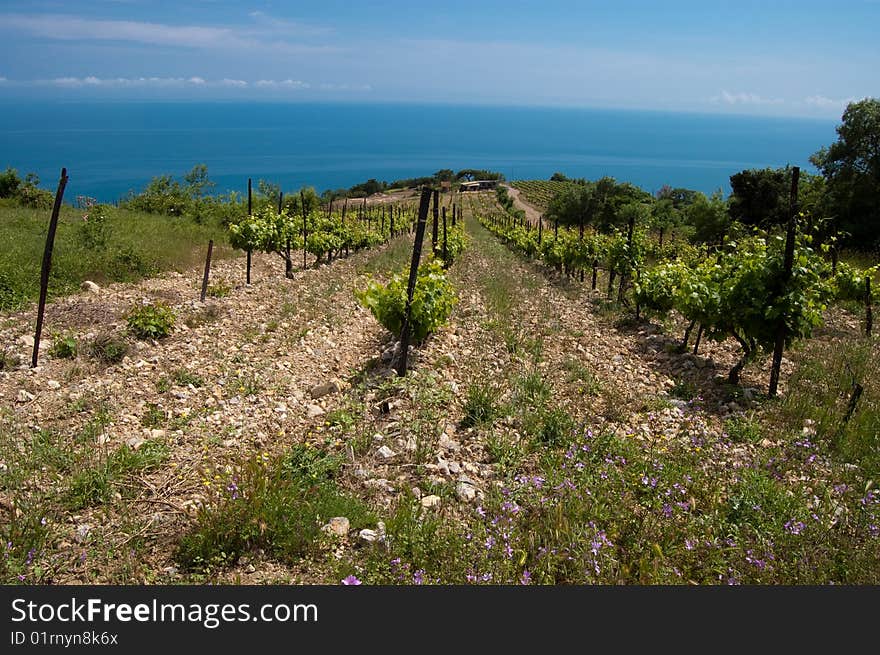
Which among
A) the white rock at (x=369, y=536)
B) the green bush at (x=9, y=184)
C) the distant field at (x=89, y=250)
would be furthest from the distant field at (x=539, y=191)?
the white rock at (x=369, y=536)

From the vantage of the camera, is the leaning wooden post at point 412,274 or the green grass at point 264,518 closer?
the green grass at point 264,518

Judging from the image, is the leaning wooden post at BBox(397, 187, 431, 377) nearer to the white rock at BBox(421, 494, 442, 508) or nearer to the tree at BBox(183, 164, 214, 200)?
the white rock at BBox(421, 494, 442, 508)

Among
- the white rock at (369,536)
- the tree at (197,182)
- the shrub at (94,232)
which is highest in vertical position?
the tree at (197,182)

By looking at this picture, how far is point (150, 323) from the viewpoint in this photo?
351 inches

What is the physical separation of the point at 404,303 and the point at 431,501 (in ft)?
13.4

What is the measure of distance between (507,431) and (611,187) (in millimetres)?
69910

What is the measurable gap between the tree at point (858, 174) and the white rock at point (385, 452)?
28579mm

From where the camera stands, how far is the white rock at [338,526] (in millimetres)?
3890

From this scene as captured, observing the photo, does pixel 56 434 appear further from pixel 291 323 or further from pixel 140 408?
pixel 291 323

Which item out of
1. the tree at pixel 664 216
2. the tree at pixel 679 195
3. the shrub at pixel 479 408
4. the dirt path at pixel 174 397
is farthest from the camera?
the tree at pixel 679 195

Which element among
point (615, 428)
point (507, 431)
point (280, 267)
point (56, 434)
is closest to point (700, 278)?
point (615, 428)

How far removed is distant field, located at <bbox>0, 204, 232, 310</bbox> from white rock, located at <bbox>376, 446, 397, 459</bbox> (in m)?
10.4

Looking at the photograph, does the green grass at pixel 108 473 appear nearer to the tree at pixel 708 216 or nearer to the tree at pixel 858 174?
the tree at pixel 858 174

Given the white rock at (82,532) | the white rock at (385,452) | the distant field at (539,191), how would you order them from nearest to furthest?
the white rock at (82,532) < the white rock at (385,452) < the distant field at (539,191)
